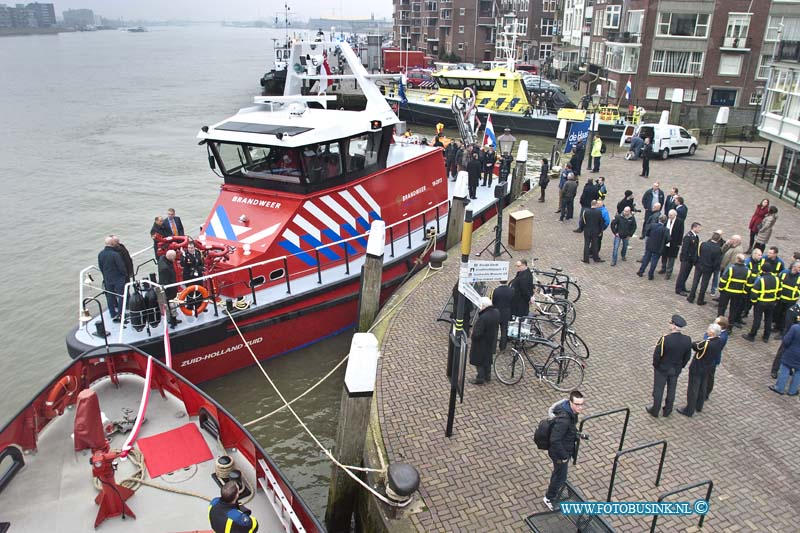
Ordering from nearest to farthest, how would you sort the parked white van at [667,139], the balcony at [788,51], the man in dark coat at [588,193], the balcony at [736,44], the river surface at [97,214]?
the river surface at [97,214] < the man in dark coat at [588,193] < the balcony at [788,51] < the parked white van at [667,139] < the balcony at [736,44]

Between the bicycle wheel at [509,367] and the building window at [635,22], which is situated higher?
the building window at [635,22]

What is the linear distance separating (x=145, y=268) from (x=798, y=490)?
1484cm

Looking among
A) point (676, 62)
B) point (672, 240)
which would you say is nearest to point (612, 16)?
point (676, 62)

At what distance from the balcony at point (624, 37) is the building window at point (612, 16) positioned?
7.09 ft

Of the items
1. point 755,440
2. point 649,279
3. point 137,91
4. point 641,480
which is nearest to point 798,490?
point 755,440

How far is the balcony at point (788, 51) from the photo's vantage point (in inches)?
682

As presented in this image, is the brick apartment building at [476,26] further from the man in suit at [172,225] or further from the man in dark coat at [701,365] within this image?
the man in dark coat at [701,365]

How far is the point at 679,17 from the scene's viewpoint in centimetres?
3519

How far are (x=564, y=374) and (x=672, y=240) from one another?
545 cm

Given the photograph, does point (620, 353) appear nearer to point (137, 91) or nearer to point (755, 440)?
point (755, 440)

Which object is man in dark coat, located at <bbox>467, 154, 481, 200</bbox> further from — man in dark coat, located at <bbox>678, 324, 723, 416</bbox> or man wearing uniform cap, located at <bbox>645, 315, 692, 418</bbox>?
man in dark coat, located at <bbox>678, 324, 723, 416</bbox>

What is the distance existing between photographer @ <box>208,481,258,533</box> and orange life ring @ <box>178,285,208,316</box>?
4943 millimetres

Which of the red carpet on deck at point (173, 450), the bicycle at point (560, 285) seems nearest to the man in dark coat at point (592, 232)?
the bicycle at point (560, 285)

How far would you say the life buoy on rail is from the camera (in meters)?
6.40
